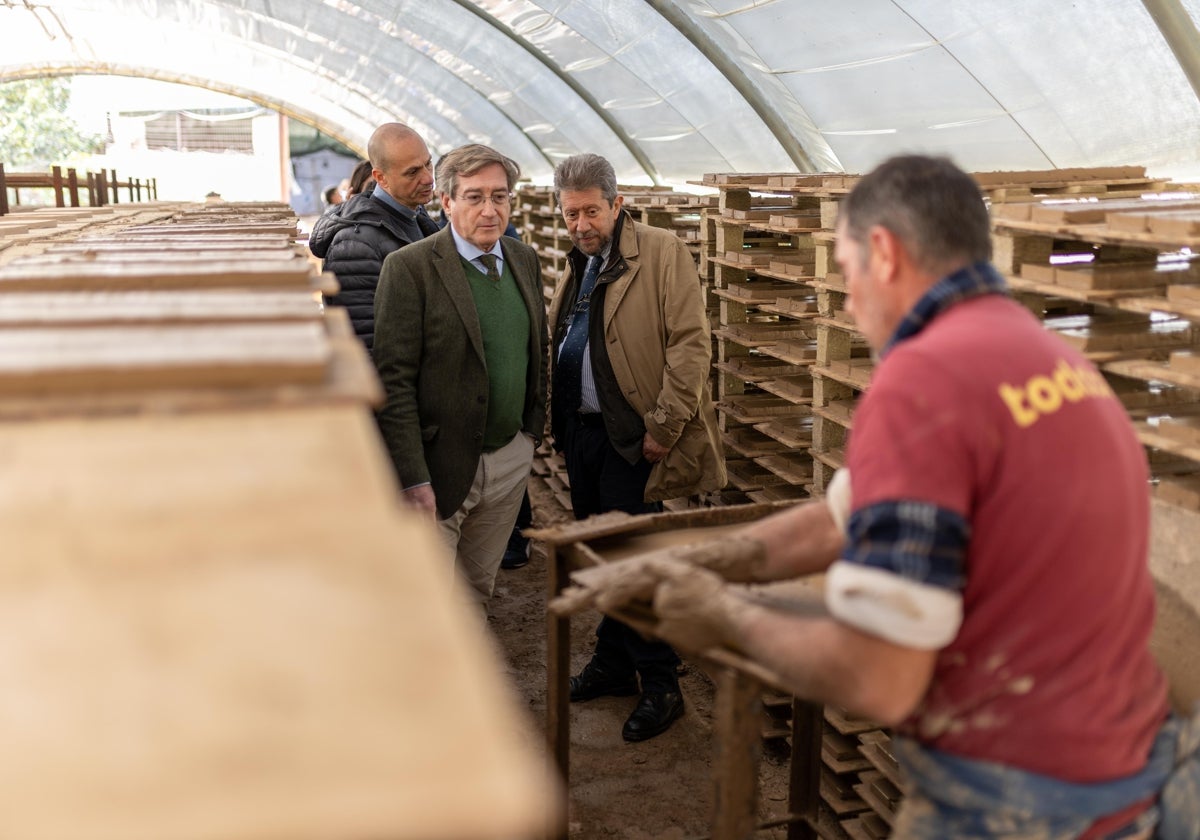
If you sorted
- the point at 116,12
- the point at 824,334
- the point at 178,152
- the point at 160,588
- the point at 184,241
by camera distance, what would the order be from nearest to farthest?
the point at 160,588
the point at 184,241
the point at 824,334
the point at 116,12
the point at 178,152

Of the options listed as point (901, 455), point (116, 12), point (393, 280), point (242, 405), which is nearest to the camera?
point (242, 405)

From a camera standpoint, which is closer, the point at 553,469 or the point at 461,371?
the point at 461,371

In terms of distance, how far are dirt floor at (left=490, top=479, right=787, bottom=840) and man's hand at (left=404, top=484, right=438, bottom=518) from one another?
4.08ft

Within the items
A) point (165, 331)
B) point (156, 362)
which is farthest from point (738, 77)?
point (156, 362)

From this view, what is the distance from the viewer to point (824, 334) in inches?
209

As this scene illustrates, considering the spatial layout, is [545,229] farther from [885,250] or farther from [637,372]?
[885,250]

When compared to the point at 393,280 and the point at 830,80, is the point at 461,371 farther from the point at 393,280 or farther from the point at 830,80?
the point at 830,80

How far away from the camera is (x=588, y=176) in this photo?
5156 millimetres

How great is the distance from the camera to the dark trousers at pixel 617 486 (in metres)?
5.38

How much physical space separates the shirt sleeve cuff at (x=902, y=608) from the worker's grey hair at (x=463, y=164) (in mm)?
3041

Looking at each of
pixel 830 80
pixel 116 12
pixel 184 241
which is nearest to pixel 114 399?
pixel 184 241

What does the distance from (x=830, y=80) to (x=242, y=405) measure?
23.5ft

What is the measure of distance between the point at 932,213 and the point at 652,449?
304 cm

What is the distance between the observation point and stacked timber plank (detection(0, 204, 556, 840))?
99 centimetres
